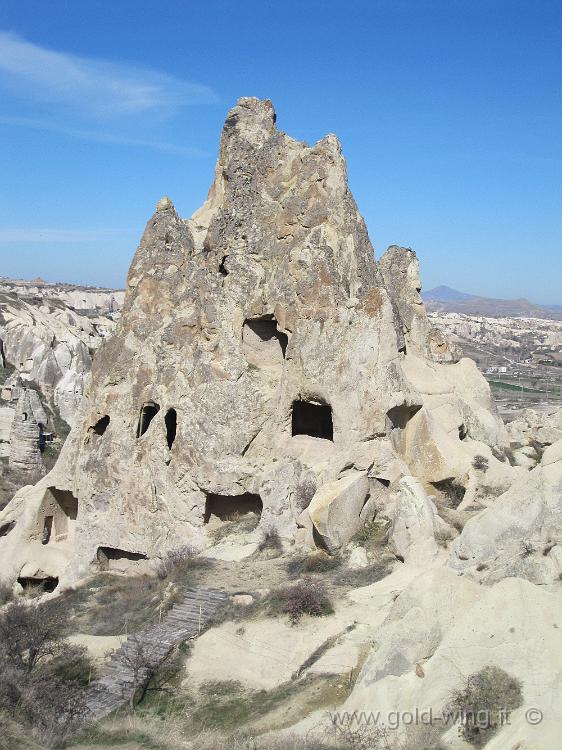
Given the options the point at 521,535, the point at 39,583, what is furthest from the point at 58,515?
the point at 521,535

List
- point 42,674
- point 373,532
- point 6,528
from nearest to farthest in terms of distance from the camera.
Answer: point 42,674, point 373,532, point 6,528

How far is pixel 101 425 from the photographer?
14648mm

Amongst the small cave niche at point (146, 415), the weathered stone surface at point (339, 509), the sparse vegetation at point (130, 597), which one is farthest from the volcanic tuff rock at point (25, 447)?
the weathered stone surface at point (339, 509)

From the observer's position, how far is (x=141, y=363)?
14078 millimetres

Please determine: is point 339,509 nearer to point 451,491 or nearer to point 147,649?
point 451,491

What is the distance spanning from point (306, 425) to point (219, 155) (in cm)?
617

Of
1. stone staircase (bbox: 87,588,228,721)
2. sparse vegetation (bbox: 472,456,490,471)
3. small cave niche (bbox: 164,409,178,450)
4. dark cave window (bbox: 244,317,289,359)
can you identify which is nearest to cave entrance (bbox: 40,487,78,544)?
small cave niche (bbox: 164,409,178,450)

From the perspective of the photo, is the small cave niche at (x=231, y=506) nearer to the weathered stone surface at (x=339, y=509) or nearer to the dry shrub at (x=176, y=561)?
the dry shrub at (x=176, y=561)

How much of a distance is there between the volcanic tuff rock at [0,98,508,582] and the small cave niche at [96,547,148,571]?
A: 0.22ft

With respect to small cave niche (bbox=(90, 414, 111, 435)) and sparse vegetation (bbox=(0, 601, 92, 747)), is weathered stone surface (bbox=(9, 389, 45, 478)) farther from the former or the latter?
sparse vegetation (bbox=(0, 601, 92, 747))

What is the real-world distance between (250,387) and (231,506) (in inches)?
88.7

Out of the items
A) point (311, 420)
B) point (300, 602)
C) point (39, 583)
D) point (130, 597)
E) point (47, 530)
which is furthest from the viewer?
point (47, 530)

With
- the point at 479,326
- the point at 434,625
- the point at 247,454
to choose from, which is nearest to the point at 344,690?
the point at 434,625

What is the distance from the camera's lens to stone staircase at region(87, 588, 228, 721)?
820 centimetres
